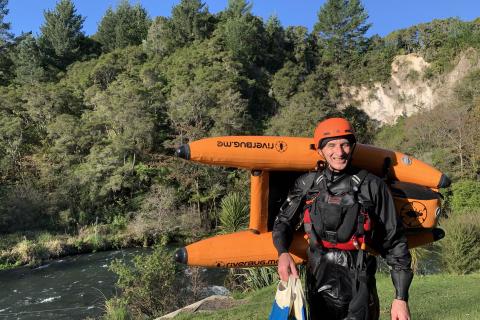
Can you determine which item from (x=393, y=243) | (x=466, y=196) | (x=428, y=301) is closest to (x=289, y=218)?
(x=393, y=243)

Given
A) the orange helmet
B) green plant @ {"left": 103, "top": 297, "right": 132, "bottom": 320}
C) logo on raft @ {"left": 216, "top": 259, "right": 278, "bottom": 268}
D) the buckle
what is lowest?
green plant @ {"left": 103, "top": 297, "right": 132, "bottom": 320}

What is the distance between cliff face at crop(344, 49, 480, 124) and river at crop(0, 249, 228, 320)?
25.7 m

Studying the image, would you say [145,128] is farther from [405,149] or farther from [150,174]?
[405,149]

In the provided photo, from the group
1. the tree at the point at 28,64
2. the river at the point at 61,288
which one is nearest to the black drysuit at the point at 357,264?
the river at the point at 61,288

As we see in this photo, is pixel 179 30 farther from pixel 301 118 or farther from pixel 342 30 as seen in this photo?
pixel 301 118

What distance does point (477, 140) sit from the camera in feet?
70.0

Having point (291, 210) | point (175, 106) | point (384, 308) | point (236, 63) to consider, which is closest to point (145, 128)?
point (175, 106)

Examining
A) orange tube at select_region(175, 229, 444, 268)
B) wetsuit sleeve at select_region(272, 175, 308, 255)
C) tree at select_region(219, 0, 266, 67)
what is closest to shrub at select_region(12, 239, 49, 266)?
orange tube at select_region(175, 229, 444, 268)

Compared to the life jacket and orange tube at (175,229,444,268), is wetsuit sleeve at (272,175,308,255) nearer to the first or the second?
the life jacket

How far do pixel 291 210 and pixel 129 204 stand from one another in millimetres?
22133

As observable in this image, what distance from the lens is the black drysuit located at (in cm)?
229

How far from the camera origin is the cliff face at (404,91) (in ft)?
106

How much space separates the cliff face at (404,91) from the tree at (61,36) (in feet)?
94.1

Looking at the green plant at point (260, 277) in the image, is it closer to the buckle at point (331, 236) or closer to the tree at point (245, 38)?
the buckle at point (331, 236)
